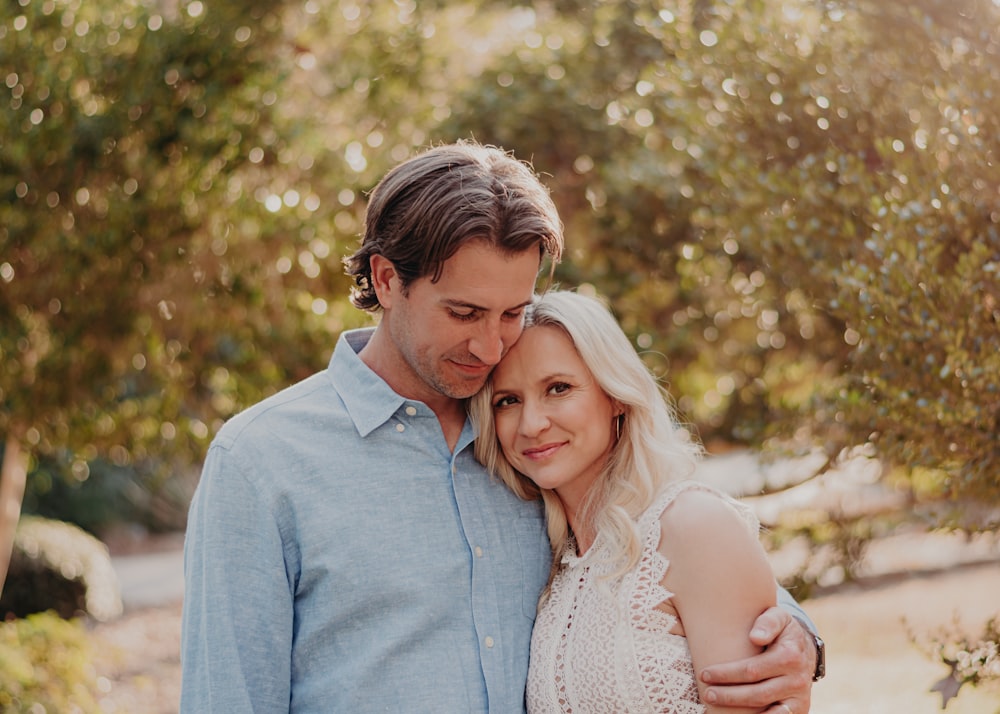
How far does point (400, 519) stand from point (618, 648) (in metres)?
0.64

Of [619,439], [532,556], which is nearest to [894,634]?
[619,439]

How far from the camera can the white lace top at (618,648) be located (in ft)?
8.24

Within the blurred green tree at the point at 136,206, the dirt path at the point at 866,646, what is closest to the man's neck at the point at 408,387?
the blurred green tree at the point at 136,206

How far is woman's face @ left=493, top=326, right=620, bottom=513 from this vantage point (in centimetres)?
279

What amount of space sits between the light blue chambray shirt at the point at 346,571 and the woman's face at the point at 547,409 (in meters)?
0.17

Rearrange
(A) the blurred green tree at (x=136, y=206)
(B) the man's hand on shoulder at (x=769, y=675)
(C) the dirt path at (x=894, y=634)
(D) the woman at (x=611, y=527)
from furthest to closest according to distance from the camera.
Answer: (C) the dirt path at (x=894, y=634)
(A) the blurred green tree at (x=136, y=206)
(D) the woman at (x=611, y=527)
(B) the man's hand on shoulder at (x=769, y=675)

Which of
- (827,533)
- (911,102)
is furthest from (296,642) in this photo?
(827,533)

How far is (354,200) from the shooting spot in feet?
19.2

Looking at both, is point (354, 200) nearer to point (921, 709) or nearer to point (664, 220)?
point (664, 220)

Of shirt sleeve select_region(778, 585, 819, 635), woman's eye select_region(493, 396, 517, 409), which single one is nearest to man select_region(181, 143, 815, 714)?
woman's eye select_region(493, 396, 517, 409)

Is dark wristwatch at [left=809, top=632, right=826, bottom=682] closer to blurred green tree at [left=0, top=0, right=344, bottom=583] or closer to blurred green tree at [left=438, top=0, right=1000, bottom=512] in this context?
blurred green tree at [left=438, top=0, right=1000, bottom=512]

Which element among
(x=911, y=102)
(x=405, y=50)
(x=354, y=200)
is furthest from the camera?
(x=405, y=50)

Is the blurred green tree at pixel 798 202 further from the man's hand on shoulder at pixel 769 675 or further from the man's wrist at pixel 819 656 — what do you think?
the man's hand on shoulder at pixel 769 675

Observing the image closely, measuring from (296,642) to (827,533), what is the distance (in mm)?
3096
